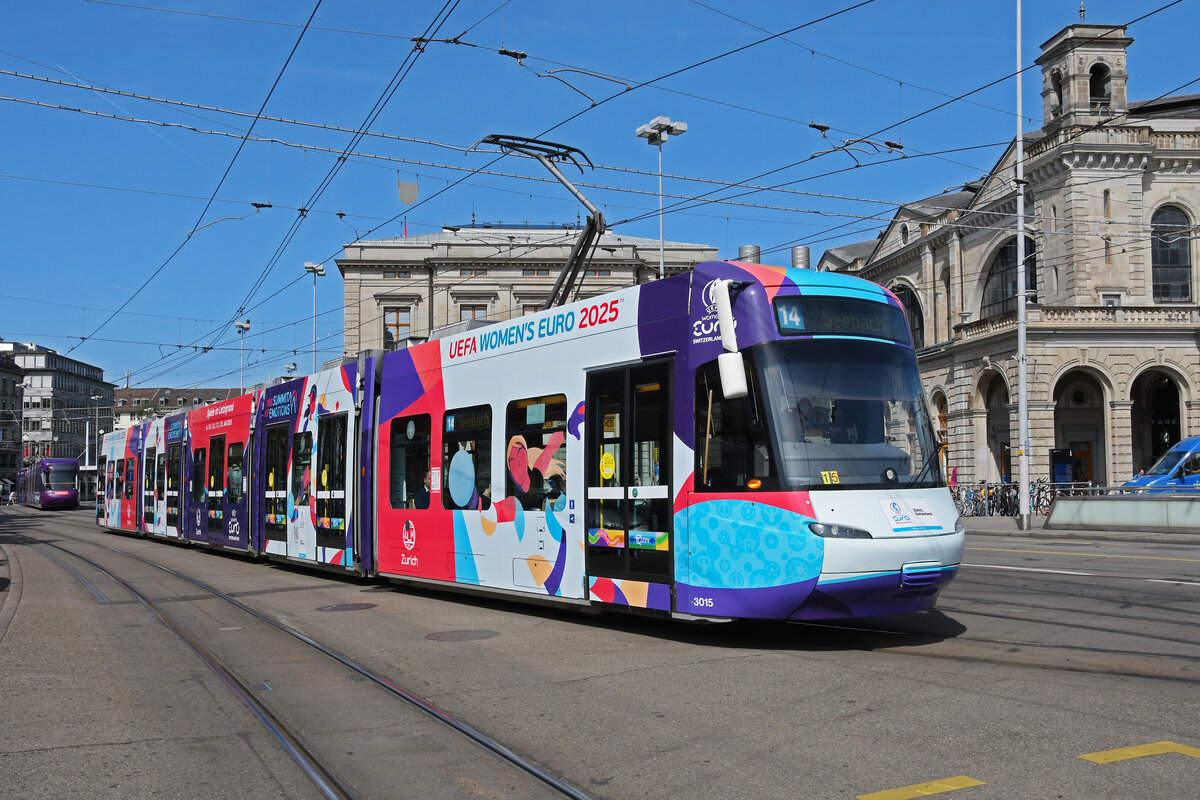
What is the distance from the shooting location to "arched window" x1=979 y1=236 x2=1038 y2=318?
45.6 m

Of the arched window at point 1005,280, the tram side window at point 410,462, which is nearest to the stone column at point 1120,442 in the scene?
the arched window at point 1005,280

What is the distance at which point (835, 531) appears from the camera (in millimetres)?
8023

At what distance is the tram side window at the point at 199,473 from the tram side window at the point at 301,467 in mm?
6646

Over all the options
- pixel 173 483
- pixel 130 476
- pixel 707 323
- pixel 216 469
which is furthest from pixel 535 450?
pixel 130 476

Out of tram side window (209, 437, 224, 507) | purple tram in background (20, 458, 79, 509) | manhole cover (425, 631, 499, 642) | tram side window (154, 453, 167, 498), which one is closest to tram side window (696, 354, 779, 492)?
manhole cover (425, 631, 499, 642)

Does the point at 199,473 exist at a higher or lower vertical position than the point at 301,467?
lower

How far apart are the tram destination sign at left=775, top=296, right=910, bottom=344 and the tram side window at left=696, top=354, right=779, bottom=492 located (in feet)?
1.75

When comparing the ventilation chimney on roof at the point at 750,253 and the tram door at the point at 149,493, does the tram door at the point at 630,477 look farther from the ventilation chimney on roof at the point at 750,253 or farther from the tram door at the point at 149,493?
the tram door at the point at 149,493

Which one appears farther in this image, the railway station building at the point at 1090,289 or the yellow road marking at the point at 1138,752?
the railway station building at the point at 1090,289

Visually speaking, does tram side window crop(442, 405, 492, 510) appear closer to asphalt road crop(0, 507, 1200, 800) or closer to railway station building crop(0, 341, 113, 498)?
asphalt road crop(0, 507, 1200, 800)

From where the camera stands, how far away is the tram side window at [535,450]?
10695 millimetres

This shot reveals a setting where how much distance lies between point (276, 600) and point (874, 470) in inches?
348

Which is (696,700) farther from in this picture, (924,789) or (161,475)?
(161,475)

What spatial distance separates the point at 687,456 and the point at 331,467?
891 centimetres
